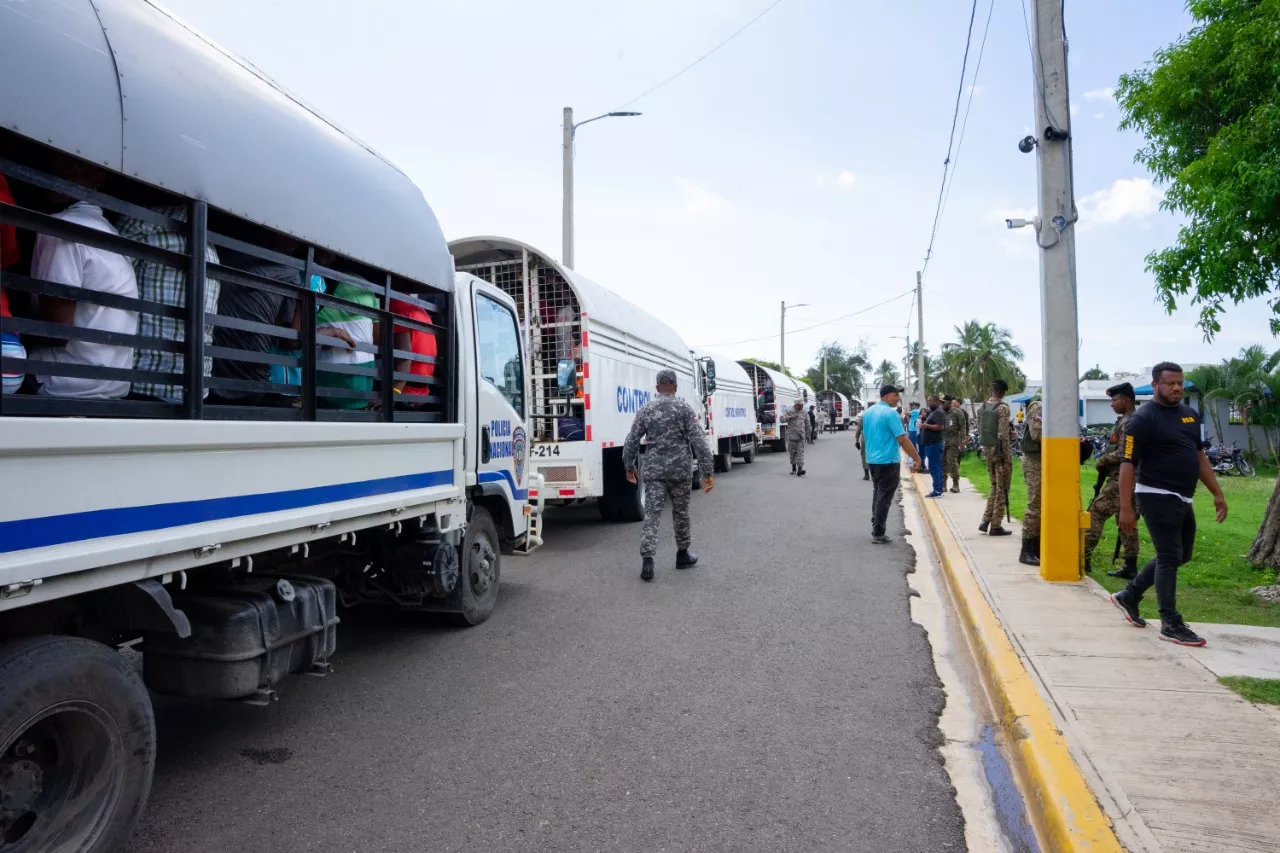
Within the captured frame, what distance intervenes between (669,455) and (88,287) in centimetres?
560

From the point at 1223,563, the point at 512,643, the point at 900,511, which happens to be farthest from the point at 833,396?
the point at 512,643

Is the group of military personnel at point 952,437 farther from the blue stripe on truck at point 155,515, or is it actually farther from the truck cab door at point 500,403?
the blue stripe on truck at point 155,515

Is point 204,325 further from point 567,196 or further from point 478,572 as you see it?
point 567,196

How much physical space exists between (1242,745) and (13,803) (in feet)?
15.5

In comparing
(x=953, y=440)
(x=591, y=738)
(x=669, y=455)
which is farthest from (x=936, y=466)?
(x=591, y=738)

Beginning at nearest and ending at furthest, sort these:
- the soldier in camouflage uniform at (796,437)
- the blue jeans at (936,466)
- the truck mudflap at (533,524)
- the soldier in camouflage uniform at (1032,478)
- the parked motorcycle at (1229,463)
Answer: the truck mudflap at (533,524) → the soldier in camouflage uniform at (1032,478) → the blue jeans at (936,466) → the soldier in camouflage uniform at (796,437) → the parked motorcycle at (1229,463)

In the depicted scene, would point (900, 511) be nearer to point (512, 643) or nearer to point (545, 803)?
point (512, 643)

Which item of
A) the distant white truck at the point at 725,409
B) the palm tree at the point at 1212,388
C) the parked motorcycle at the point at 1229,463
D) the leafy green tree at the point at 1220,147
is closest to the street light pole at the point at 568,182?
the distant white truck at the point at 725,409

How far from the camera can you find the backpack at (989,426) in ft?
32.8

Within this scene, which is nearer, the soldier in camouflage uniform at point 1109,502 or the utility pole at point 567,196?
the soldier in camouflage uniform at point 1109,502

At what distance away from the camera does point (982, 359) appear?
52906 millimetres

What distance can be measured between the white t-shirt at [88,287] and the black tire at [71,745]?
826mm

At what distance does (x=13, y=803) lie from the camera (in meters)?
2.47

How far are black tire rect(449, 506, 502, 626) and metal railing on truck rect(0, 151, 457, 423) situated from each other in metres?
1.24
